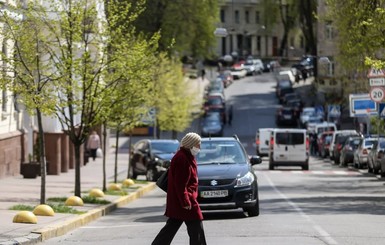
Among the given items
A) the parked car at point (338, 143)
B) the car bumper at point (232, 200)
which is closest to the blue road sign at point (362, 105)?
the parked car at point (338, 143)

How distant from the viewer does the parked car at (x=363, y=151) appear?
50.8m

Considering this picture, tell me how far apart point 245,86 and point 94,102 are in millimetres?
98734

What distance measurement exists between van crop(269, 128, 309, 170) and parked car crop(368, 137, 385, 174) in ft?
15.2

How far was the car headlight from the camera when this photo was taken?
22312mm

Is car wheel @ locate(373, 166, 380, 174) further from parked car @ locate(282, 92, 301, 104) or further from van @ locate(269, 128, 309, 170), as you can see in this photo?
parked car @ locate(282, 92, 301, 104)

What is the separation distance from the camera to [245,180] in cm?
2242

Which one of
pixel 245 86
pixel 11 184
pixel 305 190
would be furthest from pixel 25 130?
pixel 245 86

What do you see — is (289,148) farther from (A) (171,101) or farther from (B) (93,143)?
(A) (171,101)

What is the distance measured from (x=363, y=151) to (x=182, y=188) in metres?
38.0

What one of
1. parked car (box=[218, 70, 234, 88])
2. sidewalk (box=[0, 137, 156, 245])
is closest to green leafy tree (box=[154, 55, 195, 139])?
sidewalk (box=[0, 137, 156, 245])

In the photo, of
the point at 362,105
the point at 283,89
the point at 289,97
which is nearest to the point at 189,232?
the point at 362,105

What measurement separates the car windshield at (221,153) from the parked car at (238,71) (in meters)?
110

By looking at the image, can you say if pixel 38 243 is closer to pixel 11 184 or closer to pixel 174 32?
pixel 11 184

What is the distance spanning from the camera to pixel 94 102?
2670 cm
